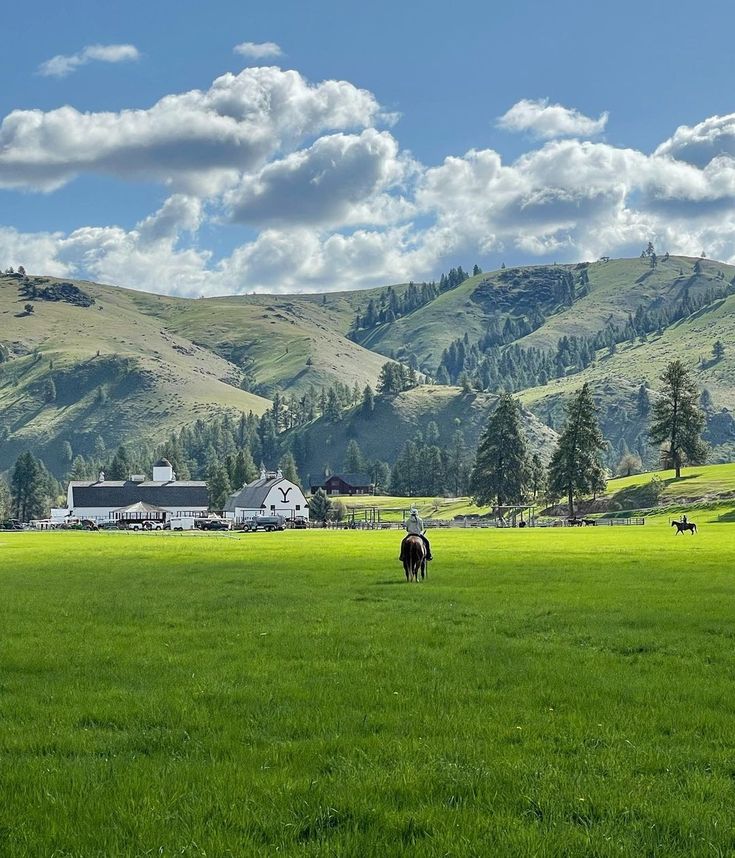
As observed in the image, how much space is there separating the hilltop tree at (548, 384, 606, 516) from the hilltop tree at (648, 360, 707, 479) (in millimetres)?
21154

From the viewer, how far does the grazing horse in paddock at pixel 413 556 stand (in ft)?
101

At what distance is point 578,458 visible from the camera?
444ft

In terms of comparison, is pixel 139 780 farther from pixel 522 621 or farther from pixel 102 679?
pixel 522 621

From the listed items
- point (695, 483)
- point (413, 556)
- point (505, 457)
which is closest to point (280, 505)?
point (505, 457)

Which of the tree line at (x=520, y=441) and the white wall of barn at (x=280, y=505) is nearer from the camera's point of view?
the tree line at (x=520, y=441)

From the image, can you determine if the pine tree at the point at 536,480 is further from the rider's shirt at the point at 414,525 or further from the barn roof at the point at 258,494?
the rider's shirt at the point at 414,525

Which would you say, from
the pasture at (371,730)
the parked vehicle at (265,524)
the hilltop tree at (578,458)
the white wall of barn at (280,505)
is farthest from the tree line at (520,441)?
the pasture at (371,730)

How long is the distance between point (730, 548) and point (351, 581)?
28.0 metres

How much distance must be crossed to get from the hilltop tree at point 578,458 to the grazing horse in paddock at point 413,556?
10563 centimetres

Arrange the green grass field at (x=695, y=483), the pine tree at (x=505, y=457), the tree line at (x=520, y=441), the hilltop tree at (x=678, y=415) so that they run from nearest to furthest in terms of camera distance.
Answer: the green grass field at (x=695, y=483)
the pine tree at (x=505, y=457)
the tree line at (x=520, y=441)
the hilltop tree at (x=678, y=415)

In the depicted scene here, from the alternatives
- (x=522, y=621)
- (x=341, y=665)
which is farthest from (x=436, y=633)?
(x=341, y=665)

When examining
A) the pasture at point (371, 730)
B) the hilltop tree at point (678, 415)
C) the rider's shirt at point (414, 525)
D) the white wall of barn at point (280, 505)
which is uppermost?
the hilltop tree at point (678, 415)

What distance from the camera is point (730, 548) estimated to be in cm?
4931

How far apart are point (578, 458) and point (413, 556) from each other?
358 ft
